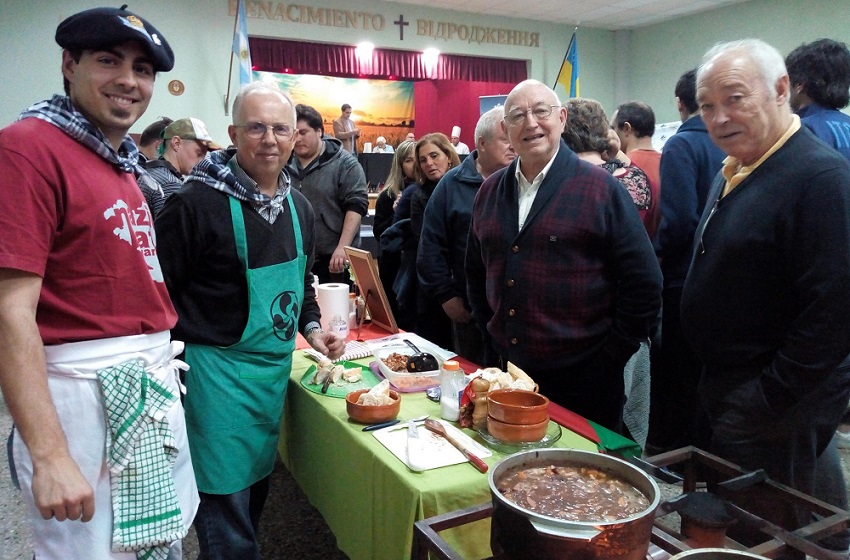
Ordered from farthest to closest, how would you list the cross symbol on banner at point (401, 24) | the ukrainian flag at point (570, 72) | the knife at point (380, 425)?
1. the ukrainian flag at point (570, 72)
2. the cross symbol on banner at point (401, 24)
3. the knife at point (380, 425)

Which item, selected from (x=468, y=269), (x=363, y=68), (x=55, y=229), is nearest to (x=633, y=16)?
(x=363, y=68)

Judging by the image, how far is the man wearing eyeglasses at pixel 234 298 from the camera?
1.56 metres

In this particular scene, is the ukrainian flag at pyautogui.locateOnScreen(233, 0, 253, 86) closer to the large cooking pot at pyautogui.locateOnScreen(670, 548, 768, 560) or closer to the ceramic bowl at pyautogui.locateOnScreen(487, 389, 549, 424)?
the ceramic bowl at pyautogui.locateOnScreen(487, 389, 549, 424)

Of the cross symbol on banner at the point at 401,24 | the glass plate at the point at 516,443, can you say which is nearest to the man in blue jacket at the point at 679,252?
the glass plate at the point at 516,443

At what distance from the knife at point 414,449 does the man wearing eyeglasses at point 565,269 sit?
0.56m

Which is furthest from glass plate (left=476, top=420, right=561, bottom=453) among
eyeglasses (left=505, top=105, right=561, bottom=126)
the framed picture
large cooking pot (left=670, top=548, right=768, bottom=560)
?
the framed picture

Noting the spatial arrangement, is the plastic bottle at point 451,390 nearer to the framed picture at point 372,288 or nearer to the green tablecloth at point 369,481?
the green tablecloth at point 369,481

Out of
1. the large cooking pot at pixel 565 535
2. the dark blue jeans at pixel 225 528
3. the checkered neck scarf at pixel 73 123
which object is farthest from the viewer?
the dark blue jeans at pixel 225 528

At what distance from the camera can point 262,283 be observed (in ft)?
5.31

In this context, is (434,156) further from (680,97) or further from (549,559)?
(549,559)

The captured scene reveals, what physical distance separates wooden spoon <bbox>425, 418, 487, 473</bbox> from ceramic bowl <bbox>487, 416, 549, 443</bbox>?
80 millimetres

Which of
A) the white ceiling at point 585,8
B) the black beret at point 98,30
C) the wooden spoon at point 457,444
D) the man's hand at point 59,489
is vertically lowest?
the wooden spoon at point 457,444

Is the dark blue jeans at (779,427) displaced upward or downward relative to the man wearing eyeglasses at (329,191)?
downward

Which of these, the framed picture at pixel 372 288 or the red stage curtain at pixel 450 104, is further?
the red stage curtain at pixel 450 104
